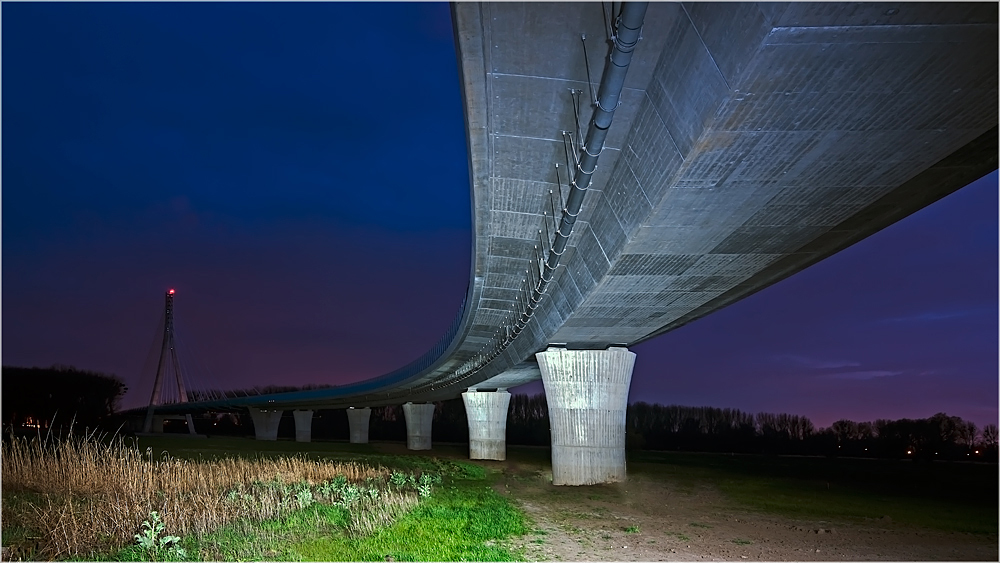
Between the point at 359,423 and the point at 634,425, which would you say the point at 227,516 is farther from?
the point at 634,425

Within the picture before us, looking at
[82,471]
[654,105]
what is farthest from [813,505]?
[82,471]

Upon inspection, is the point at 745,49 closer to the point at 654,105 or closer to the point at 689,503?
the point at 654,105

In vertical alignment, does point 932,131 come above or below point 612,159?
below

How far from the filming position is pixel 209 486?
16.9m

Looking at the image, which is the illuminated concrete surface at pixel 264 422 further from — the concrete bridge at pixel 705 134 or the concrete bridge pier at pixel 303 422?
the concrete bridge at pixel 705 134

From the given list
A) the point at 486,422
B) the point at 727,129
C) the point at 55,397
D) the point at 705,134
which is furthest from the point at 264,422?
the point at 727,129

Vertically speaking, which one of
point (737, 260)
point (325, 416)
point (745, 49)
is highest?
point (745, 49)

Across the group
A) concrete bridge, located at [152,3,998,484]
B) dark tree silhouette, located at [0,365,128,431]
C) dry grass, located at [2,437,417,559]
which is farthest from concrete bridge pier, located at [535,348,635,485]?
dark tree silhouette, located at [0,365,128,431]

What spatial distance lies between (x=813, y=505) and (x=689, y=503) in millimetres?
3500

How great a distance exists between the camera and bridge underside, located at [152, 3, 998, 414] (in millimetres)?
7545

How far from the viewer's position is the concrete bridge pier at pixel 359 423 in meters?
82.5

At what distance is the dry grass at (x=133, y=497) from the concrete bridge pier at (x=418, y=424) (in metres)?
46.2

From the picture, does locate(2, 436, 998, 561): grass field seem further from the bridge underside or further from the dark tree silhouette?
the dark tree silhouette

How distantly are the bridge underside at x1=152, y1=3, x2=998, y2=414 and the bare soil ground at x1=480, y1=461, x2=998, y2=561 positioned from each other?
18.4 feet
